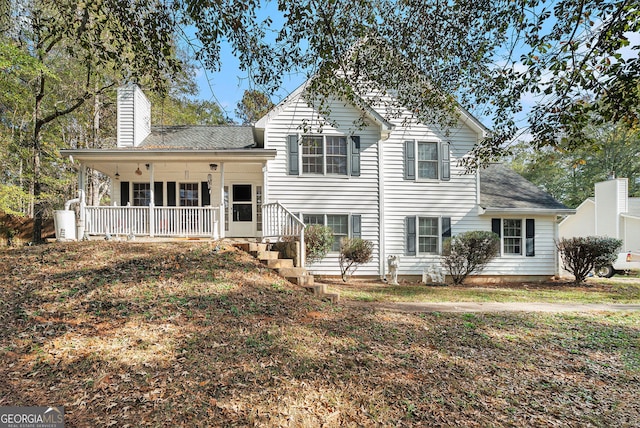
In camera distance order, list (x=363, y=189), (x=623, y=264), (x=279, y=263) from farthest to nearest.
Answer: (x=623, y=264), (x=363, y=189), (x=279, y=263)

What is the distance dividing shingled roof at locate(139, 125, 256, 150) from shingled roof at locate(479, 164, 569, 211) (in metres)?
9.27

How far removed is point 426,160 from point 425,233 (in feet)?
8.75

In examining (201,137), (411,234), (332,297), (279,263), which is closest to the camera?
(332,297)

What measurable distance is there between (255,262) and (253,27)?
462cm

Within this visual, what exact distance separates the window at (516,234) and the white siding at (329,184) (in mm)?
4608

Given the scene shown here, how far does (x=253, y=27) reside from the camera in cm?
455

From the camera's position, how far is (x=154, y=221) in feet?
31.1

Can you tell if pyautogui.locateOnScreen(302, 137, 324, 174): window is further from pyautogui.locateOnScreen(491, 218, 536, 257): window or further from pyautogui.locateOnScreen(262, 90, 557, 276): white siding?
pyautogui.locateOnScreen(491, 218, 536, 257): window

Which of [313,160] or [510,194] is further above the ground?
[313,160]

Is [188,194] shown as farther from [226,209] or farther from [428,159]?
[428,159]

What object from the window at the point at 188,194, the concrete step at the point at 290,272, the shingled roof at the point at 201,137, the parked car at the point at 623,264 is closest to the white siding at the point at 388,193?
the shingled roof at the point at 201,137

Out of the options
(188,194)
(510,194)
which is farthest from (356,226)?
(510,194)

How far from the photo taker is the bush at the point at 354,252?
1055 centimetres

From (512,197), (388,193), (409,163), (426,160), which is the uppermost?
(426,160)
